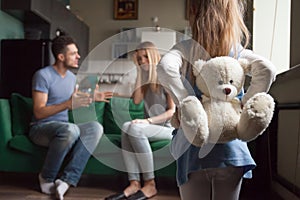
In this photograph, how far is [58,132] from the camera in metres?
2.56

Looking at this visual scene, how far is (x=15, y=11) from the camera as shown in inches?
152

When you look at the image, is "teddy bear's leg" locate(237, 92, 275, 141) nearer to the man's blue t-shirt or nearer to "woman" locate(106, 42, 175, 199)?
"woman" locate(106, 42, 175, 199)

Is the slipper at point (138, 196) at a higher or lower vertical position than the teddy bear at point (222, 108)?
lower

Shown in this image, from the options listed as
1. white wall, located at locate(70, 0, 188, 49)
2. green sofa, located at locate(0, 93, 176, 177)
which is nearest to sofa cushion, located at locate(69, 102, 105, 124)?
green sofa, located at locate(0, 93, 176, 177)

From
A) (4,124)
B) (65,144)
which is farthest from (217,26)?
(4,124)

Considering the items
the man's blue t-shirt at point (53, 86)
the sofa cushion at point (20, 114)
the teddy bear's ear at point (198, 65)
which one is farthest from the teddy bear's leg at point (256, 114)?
the sofa cushion at point (20, 114)

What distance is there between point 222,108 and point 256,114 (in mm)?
89

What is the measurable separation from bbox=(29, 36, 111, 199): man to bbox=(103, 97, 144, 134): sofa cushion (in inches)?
10.5

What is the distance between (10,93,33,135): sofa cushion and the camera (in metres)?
2.76

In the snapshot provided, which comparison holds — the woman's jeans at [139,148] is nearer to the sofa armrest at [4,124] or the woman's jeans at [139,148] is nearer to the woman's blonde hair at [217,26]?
the sofa armrest at [4,124]

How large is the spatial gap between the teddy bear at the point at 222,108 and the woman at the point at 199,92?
0.03 m

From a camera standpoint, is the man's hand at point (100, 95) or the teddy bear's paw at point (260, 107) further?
the man's hand at point (100, 95)

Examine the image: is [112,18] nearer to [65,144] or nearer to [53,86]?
[53,86]

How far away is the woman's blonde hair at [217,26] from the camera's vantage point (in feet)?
3.25
